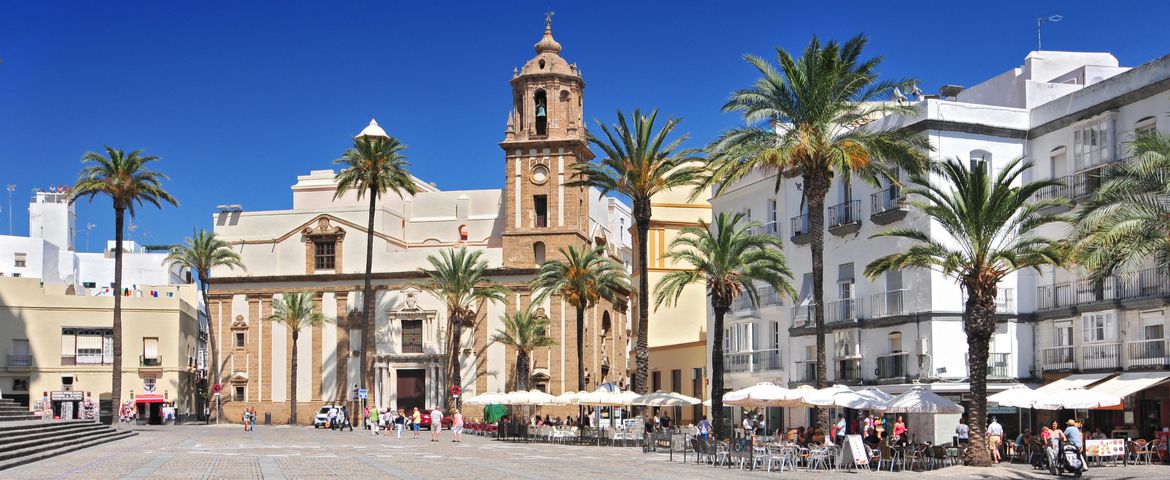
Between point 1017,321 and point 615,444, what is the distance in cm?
1638

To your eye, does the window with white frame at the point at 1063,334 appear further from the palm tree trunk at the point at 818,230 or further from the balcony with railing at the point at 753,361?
the balcony with railing at the point at 753,361

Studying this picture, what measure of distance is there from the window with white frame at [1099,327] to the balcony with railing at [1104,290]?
42cm

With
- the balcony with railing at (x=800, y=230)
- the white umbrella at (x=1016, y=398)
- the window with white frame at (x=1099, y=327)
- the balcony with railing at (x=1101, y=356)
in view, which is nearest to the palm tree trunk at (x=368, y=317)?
the balcony with railing at (x=800, y=230)

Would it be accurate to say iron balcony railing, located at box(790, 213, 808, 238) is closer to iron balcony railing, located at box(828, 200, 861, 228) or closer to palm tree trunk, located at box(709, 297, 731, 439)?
iron balcony railing, located at box(828, 200, 861, 228)

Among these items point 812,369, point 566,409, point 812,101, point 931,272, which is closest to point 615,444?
point 812,369

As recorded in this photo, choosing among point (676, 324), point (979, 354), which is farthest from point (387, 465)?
point (676, 324)

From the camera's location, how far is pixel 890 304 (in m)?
Result: 43.2

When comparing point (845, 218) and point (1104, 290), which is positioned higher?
point (845, 218)

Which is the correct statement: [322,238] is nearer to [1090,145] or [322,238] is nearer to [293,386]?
[293,386]

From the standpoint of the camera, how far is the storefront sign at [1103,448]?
1283 inches

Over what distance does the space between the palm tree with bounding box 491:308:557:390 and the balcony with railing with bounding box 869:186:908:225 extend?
34.0 m

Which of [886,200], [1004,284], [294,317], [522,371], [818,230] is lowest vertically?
[522,371]

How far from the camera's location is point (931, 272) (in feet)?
135

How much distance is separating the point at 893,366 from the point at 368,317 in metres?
38.2
